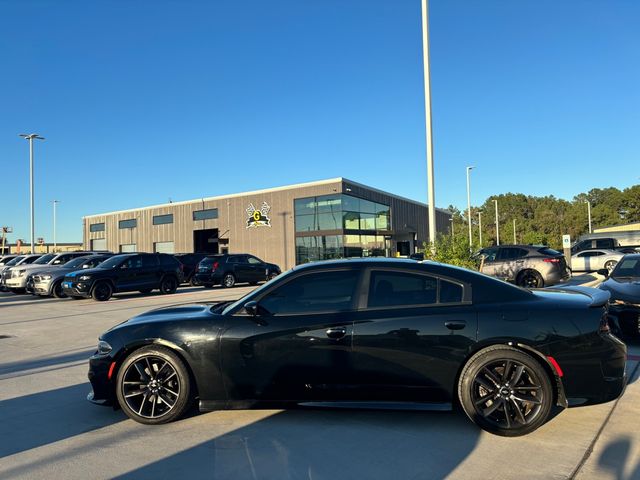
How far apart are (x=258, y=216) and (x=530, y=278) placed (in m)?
28.3

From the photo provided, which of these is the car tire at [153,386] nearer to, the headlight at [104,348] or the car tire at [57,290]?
the headlight at [104,348]

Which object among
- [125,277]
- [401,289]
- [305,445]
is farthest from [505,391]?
[125,277]

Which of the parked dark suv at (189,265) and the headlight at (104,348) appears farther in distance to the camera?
the parked dark suv at (189,265)

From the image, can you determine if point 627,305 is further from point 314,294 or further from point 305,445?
point 305,445

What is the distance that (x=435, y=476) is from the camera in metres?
3.29

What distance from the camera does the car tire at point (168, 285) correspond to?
18828 mm

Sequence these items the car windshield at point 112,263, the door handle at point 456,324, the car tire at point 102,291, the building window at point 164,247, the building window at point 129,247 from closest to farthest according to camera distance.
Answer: the door handle at point 456,324 < the car tire at point 102,291 < the car windshield at point 112,263 < the building window at point 164,247 < the building window at point 129,247

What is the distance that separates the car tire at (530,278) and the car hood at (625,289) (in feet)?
24.2

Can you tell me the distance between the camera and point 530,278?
1538 centimetres

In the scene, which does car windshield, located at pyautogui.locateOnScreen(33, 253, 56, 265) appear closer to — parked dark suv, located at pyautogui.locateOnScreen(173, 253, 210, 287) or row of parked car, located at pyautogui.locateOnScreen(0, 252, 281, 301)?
row of parked car, located at pyautogui.locateOnScreen(0, 252, 281, 301)

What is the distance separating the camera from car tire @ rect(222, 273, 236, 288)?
22.2 metres

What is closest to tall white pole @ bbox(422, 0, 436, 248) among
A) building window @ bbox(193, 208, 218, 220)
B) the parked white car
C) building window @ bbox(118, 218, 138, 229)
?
the parked white car

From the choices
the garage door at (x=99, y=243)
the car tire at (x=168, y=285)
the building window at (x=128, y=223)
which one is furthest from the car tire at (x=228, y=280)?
the garage door at (x=99, y=243)

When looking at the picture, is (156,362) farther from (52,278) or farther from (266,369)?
(52,278)
